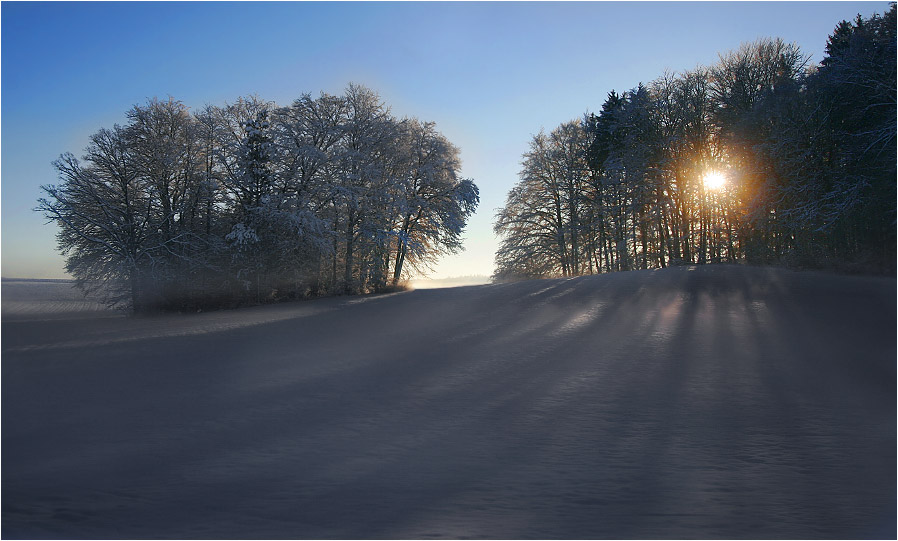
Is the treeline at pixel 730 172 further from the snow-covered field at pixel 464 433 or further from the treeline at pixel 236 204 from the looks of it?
the treeline at pixel 236 204

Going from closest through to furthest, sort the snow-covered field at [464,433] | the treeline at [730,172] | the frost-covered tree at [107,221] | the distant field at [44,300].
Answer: the snow-covered field at [464,433] → the distant field at [44,300] → the treeline at [730,172] → the frost-covered tree at [107,221]

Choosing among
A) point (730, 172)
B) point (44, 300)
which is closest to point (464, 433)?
point (44, 300)

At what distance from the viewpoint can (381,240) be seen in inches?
920

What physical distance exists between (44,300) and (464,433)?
62.6 feet

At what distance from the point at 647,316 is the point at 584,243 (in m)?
20.7

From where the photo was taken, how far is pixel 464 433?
15.9 feet

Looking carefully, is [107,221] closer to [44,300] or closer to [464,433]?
[44,300]

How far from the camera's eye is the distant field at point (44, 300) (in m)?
13.9

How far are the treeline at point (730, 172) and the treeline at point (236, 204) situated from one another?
11180 millimetres

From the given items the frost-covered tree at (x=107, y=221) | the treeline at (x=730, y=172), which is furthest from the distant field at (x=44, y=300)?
the treeline at (x=730, y=172)

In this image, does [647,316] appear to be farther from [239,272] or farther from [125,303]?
[125,303]

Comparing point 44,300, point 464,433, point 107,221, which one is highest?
point 107,221

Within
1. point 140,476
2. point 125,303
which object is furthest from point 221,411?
point 125,303

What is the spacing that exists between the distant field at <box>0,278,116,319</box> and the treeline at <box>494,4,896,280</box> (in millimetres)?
21740
